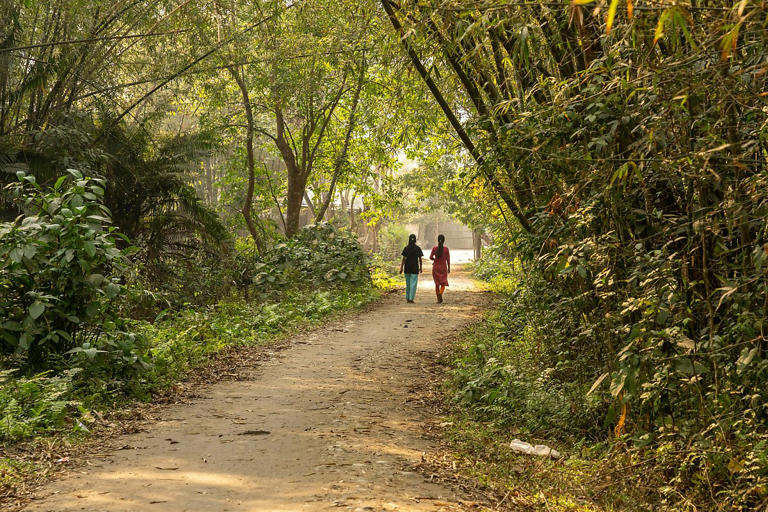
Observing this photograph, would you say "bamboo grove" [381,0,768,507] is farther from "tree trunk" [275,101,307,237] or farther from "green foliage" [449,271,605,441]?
"tree trunk" [275,101,307,237]

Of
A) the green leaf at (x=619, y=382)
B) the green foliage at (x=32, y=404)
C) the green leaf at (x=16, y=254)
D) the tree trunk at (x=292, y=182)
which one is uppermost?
the tree trunk at (x=292, y=182)

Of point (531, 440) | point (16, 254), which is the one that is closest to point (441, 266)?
point (531, 440)

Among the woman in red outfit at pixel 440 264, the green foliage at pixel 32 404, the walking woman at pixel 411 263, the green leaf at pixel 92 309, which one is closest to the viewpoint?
the green foliage at pixel 32 404

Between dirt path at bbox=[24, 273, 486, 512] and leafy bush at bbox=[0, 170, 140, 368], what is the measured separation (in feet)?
4.26

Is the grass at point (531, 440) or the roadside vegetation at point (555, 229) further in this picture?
the grass at point (531, 440)

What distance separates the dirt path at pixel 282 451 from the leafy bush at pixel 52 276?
1.30 m

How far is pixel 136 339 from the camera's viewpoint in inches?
262

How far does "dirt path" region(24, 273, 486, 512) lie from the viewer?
12.5ft

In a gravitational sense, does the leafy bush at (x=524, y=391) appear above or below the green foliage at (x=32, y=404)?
below

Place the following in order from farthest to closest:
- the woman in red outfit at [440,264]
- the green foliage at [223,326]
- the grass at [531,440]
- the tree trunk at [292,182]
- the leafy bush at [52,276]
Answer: the tree trunk at [292,182], the woman in red outfit at [440,264], the green foliage at [223,326], the leafy bush at [52,276], the grass at [531,440]

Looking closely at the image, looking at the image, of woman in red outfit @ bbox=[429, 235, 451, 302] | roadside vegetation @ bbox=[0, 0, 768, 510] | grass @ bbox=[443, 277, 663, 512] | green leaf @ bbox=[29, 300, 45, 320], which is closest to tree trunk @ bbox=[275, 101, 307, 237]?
woman in red outfit @ bbox=[429, 235, 451, 302]

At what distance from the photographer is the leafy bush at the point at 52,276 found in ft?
19.1

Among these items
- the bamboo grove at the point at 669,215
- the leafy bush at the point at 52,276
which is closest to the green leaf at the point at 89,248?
the leafy bush at the point at 52,276

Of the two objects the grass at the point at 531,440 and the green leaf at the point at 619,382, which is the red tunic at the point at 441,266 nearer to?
the grass at the point at 531,440
